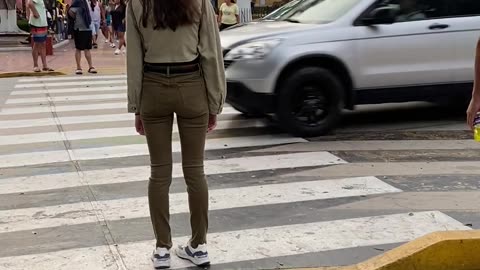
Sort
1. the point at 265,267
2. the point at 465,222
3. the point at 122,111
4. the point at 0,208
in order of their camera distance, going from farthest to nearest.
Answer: the point at 122,111 → the point at 0,208 → the point at 465,222 → the point at 265,267

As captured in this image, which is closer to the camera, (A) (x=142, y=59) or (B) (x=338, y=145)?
(A) (x=142, y=59)

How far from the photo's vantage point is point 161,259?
3.94 meters

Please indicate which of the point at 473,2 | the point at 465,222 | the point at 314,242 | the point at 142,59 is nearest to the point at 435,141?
the point at 473,2

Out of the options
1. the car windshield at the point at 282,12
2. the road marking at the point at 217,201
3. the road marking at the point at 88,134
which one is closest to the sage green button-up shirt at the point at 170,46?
the road marking at the point at 217,201

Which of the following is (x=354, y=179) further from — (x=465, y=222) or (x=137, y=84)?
(x=137, y=84)

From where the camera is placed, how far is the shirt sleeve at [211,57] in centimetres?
368

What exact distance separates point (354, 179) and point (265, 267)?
7.04 feet

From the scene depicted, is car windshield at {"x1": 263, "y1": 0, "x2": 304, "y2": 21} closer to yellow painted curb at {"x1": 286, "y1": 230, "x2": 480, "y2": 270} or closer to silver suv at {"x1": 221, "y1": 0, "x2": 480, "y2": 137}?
silver suv at {"x1": 221, "y1": 0, "x2": 480, "y2": 137}

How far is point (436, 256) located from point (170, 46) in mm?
1927

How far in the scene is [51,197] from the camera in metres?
5.54

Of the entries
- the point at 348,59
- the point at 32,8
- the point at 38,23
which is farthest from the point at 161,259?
the point at 38,23

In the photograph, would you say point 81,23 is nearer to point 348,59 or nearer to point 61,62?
point 61,62

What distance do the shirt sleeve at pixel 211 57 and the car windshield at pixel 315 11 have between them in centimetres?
425

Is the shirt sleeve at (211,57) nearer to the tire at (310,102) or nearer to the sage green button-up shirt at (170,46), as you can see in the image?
the sage green button-up shirt at (170,46)
